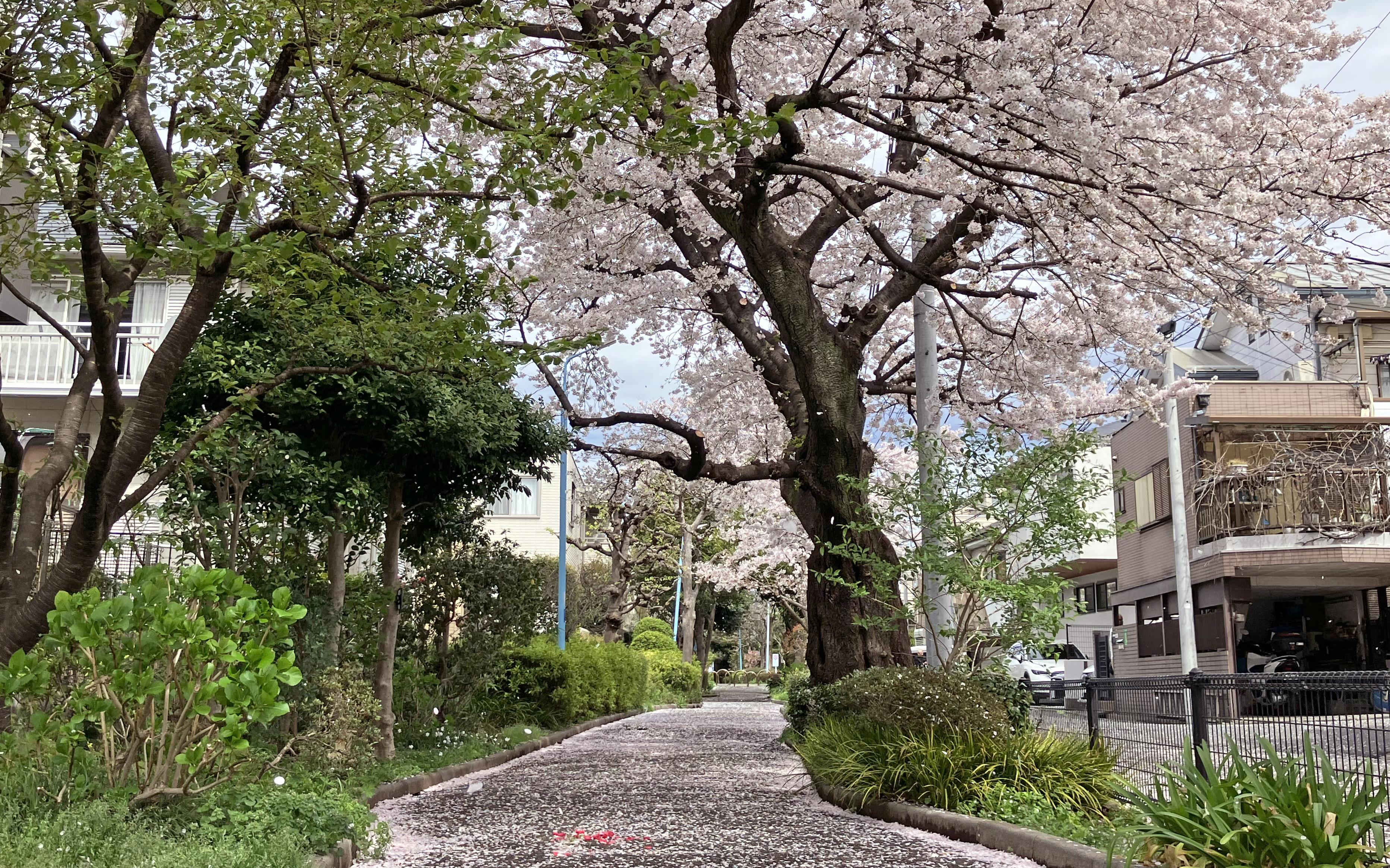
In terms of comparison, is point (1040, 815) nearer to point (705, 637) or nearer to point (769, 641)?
point (705, 637)

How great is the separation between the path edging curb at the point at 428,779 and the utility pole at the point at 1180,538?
10619 mm

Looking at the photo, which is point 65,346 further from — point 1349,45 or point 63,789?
point 1349,45

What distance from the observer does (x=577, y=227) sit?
560 inches

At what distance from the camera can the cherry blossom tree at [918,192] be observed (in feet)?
31.0

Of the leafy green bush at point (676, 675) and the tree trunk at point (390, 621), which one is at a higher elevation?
the tree trunk at point (390, 621)

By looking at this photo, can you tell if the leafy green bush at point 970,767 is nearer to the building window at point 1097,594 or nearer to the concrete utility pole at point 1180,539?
the concrete utility pole at point 1180,539

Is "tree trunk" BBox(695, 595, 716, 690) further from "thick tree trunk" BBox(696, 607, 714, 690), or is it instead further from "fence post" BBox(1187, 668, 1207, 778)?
"fence post" BBox(1187, 668, 1207, 778)

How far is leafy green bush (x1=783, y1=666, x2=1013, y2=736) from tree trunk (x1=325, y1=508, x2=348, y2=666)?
15.1ft

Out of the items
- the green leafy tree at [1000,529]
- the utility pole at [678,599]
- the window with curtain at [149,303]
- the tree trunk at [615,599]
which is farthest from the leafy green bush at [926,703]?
the utility pole at [678,599]

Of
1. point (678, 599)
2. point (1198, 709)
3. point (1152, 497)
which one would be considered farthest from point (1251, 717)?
point (678, 599)

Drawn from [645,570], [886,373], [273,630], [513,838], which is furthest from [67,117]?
[645,570]

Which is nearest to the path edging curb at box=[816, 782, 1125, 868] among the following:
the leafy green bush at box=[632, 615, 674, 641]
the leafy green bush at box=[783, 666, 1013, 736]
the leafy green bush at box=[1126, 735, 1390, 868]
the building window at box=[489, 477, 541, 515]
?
the leafy green bush at box=[1126, 735, 1390, 868]

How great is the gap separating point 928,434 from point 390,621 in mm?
5695

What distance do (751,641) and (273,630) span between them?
8100 centimetres
